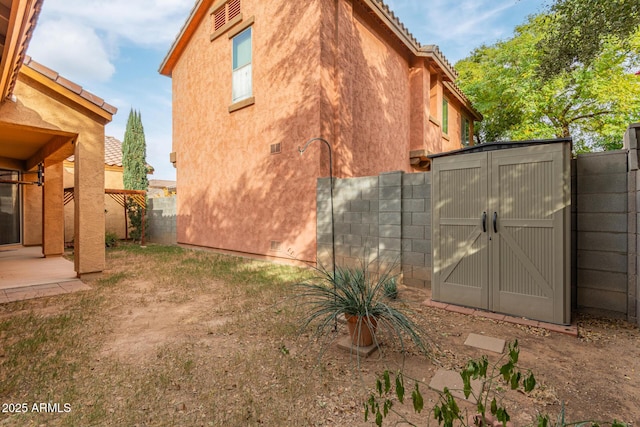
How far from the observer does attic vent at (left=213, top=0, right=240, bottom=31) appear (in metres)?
8.21

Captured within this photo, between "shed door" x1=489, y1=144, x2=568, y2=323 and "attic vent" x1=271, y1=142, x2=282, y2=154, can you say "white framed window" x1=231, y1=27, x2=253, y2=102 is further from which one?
"shed door" x1=489, y1=144, x2=568, y2=323

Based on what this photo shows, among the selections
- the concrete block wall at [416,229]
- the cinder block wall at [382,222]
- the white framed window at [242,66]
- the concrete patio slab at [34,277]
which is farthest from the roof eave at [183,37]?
the concrete block wall at [416,229]

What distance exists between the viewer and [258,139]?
7.50 meters

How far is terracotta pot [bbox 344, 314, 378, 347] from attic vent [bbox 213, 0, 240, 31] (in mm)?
8735

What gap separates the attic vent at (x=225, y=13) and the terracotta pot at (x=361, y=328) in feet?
28.7

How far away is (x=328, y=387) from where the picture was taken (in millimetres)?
2164

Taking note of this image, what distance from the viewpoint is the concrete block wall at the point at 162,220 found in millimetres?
10875

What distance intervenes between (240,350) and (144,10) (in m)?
10.3

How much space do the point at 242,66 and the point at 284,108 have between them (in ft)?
7.46

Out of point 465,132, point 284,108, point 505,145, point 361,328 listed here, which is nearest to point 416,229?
point 505,145

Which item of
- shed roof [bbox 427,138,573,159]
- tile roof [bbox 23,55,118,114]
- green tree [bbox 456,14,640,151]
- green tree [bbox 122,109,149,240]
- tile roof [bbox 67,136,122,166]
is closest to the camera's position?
shed roof [bbox 427,138,573,159]

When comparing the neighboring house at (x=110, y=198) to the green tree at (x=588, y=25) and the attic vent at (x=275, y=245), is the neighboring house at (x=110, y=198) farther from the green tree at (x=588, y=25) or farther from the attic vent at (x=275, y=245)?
the green tree at (x=588, y=25)

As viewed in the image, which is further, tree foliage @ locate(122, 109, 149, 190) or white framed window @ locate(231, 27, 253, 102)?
tree foliage @ locate(122, 109, 149, 190)

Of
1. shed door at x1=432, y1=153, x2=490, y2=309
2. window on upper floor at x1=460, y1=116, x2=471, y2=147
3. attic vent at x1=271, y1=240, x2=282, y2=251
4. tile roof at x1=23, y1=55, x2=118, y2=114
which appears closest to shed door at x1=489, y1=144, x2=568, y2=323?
shed door at x1=432, y1=153, x2=490, y2=309
